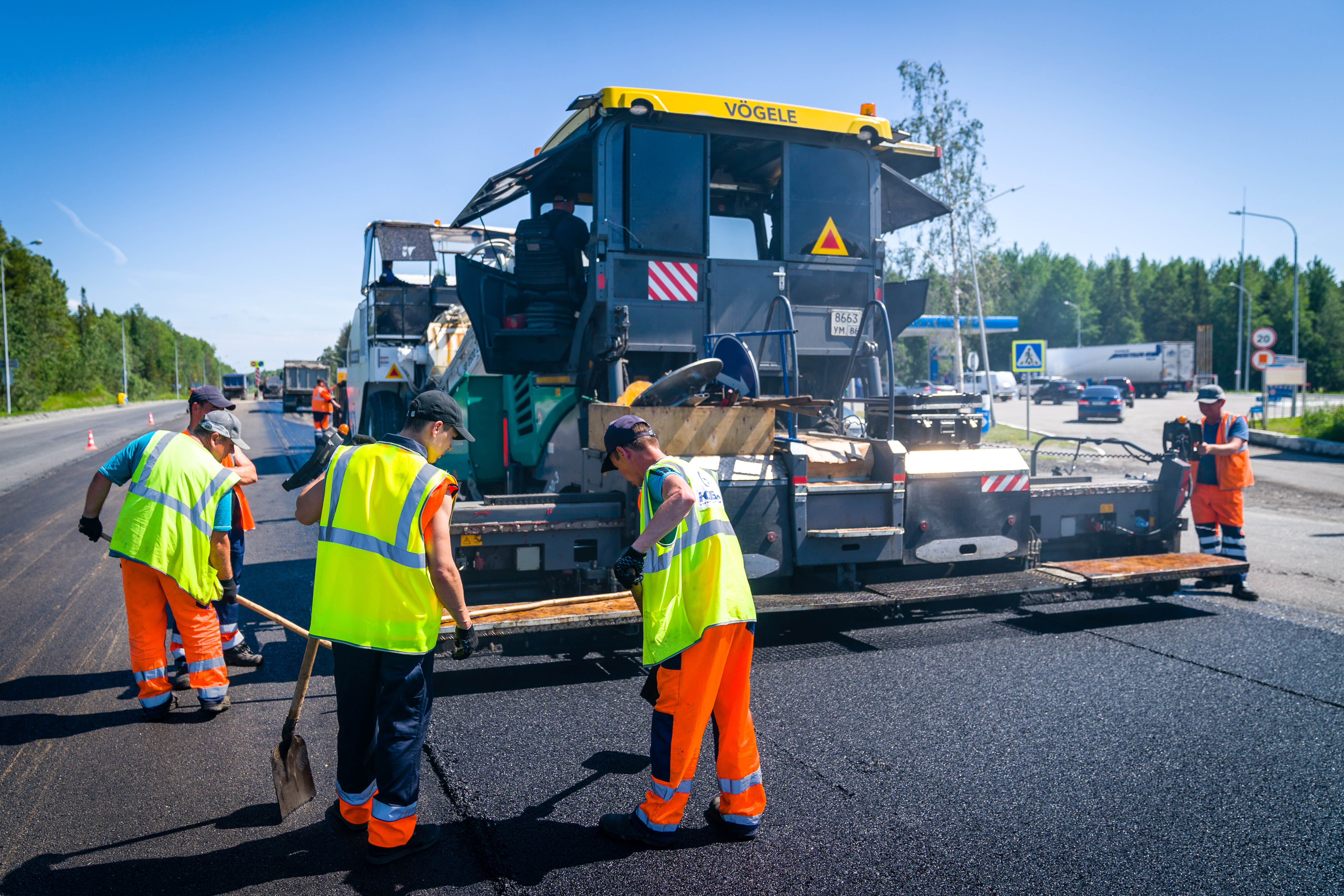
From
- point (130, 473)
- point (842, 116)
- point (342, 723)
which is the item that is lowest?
point (342, 723)

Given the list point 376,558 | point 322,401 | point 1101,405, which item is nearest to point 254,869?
point 376,558

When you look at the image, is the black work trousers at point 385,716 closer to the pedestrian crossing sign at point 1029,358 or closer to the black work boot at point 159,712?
the black work boot at point 159,712

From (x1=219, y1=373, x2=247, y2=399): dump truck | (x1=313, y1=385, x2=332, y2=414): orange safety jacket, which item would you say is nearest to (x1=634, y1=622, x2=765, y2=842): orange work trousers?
(x1=313, y1=385, x2=332, y2=414): orange safety jacket

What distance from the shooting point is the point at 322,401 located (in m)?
17.4

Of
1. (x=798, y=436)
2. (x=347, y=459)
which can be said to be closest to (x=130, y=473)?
(x=347, y=459)

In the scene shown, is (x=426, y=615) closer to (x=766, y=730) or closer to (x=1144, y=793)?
(x=766, y=730)

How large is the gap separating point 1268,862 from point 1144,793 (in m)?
0.55

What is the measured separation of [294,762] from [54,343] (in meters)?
54.4

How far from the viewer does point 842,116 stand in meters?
6.26

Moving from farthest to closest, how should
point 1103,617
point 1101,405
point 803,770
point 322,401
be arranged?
point 1101,405
point 322,401
point 1103,617
point 803,770

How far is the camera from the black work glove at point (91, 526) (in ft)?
14.4

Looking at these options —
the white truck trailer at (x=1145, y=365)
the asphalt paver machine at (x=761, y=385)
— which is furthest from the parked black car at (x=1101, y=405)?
the asphalt paver machine at (x=761, y=385)

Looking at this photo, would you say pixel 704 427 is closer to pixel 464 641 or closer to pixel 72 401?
pixel 464 641

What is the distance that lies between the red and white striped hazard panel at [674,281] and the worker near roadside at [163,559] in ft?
9.85
